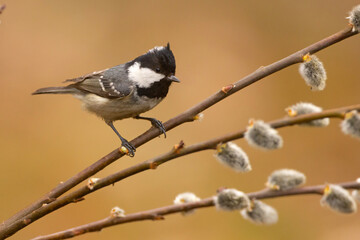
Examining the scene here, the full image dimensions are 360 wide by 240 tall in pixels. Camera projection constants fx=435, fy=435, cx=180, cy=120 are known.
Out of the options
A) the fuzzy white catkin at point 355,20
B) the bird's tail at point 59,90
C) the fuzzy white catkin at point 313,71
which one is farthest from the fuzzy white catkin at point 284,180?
the bird's tail at point 59,90

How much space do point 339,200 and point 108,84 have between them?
51.9 inches

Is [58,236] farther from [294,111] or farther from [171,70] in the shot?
[171,70]

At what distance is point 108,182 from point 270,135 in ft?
1.36

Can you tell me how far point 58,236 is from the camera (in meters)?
1.05

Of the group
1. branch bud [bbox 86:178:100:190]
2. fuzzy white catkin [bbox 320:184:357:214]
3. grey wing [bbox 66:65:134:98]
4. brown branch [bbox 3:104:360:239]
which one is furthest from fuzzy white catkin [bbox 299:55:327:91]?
grey wing [bbox 66:65:134:98]

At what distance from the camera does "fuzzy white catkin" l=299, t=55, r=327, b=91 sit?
1111 mm

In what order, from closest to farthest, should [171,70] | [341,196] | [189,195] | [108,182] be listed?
[341,196], [108,182], [189,195], [171,70]

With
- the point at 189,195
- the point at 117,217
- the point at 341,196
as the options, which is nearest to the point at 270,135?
the point at 341,196

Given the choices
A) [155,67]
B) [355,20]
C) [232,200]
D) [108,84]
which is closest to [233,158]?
[232,200]

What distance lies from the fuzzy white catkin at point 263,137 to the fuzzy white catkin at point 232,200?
129mm

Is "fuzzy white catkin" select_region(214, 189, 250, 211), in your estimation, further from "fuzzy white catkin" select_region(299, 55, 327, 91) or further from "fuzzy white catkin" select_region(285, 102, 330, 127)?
"fuzzy white catkin" select_region(299, 55, 327, 91)

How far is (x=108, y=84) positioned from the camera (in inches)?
80.7

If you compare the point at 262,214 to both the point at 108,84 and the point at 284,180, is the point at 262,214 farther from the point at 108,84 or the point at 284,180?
the point at 108,84

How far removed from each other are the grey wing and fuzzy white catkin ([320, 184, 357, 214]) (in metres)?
1.12
